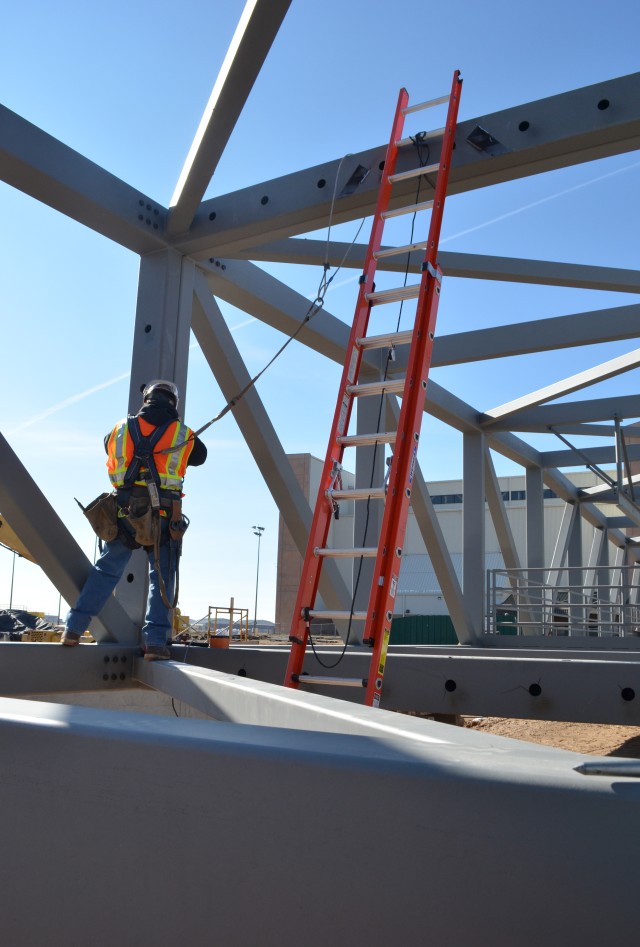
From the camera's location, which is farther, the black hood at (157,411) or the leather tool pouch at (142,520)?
the black hood at (157,411)

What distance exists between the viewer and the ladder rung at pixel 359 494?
417cm

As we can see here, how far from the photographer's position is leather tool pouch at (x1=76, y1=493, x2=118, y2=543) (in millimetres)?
4965

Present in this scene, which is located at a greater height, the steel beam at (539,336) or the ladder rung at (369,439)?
the steel beam at (539,336)

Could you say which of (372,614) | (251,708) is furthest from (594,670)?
(251,708)

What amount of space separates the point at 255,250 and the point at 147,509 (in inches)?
109

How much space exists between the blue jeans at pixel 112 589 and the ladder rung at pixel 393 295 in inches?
74.3

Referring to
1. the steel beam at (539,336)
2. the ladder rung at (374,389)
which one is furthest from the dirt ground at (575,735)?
the ladder rung at (374,389)

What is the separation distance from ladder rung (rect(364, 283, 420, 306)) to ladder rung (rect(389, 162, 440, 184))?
0.84 meters

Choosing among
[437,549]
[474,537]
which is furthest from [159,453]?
[474,537]

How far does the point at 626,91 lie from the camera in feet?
15.4

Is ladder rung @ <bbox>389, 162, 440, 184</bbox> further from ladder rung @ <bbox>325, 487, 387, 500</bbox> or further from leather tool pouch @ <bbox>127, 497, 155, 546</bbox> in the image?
leather tool pouch @ <bbox>127, 497, 155, 546</bbox>

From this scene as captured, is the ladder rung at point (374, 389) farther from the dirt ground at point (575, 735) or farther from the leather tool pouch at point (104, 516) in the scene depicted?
the dirt ground at point (575, 735)

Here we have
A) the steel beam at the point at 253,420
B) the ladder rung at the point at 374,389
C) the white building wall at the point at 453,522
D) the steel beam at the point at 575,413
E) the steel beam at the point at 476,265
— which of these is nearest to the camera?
the ladder rung at the point at 374,389

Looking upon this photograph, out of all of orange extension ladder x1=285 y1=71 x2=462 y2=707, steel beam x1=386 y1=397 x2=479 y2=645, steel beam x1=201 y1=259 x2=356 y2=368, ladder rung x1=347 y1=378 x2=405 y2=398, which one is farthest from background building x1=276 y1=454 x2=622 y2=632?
ladder rung x1=347 y1=378 x2=405 y2=398
